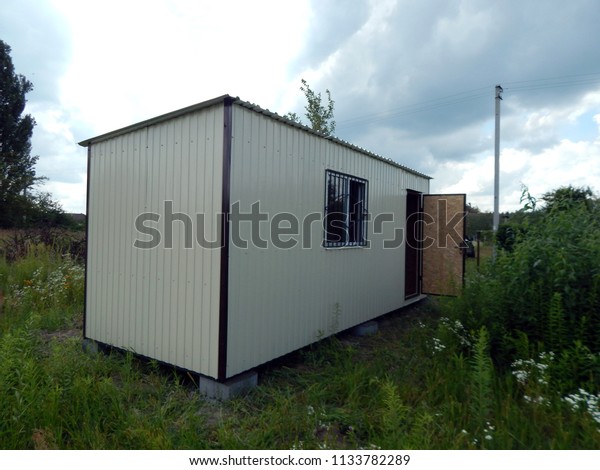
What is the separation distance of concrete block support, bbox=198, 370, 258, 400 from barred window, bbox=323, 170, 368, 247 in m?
2.01

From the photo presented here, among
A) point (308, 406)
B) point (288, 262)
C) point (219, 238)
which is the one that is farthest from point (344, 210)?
point (308, 406)

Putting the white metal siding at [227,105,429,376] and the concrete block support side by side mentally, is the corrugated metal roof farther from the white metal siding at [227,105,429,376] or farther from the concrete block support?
the concrete block support

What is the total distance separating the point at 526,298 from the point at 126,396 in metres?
4.01

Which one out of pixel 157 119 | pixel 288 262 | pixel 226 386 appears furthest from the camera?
pixel 288 262

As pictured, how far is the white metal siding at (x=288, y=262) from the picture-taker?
3568 millimetres

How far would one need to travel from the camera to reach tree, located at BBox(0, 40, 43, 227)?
1928 cm

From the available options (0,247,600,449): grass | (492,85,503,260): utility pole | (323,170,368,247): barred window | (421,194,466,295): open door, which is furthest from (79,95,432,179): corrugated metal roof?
(492,85,503,260): utility pole

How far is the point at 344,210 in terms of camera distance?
5336mm

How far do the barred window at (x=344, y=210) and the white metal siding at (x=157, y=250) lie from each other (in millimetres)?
1848

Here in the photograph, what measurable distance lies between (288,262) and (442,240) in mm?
4501

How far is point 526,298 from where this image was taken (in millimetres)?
3762

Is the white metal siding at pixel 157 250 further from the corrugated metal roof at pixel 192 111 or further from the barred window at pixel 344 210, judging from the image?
the barred window at pixel 344 210

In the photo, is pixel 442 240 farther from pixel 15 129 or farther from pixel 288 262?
pixel 15 129
